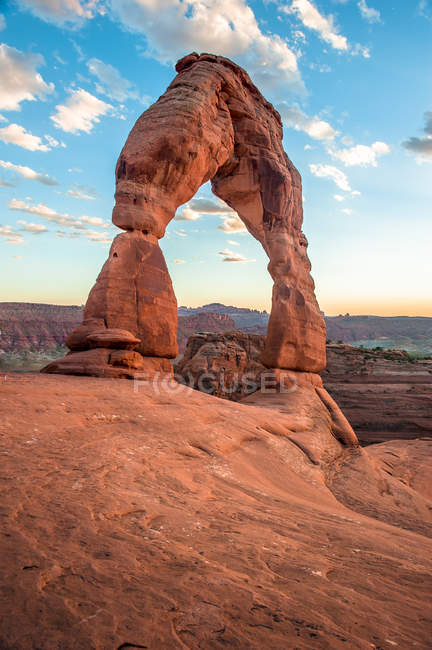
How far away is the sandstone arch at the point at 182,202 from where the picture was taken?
7609 mm

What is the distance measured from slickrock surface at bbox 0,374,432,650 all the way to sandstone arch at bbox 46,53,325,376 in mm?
2921

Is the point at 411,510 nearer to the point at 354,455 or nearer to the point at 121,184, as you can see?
the point at 354,455

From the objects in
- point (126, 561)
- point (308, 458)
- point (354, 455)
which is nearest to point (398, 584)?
point (126, 561)

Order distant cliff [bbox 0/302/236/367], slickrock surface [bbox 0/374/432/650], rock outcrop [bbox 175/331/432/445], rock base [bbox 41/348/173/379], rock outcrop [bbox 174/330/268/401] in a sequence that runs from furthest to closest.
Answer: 1. distant cliff [bbox 0/302/236/367]
2. rock outcrop [bbox 174/330/268/401]
3. rock outcrop [bbox 175/331/432/445]
4. rock base [bbox 41/348/173/379]
5. slickrock surface [bbox 0/374/432/650]

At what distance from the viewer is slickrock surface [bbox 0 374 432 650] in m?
1.25

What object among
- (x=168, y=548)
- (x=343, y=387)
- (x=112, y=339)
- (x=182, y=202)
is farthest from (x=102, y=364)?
(x=343, y=387)

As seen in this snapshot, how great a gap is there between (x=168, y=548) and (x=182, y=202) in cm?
836

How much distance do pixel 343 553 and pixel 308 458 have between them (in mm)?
3931

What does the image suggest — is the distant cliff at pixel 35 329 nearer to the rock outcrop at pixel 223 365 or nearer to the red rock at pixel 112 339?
the rock outcrop at pixel 223 365

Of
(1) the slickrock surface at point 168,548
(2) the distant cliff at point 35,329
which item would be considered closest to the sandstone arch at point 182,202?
(1) the slickrock surface at point 168,548

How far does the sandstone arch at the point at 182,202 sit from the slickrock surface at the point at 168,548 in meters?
2.92

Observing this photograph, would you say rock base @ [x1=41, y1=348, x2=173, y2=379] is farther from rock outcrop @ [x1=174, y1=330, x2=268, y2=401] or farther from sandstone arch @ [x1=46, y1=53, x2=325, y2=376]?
rock outcrop @ [x1=174, y1=330, x2=268, y2=401]

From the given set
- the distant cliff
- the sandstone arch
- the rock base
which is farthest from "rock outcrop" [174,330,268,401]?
the distant cliff

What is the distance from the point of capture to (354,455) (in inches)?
298
